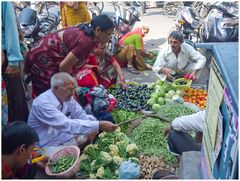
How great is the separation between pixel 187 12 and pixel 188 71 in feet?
9.60

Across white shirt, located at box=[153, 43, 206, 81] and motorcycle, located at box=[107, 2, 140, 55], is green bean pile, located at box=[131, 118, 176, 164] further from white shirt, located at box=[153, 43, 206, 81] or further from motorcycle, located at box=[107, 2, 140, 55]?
motorcycle, located at box=[107, 2, 140, 55]

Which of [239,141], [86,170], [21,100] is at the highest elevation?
[239,141]

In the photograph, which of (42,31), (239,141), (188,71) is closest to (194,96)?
(188,71)

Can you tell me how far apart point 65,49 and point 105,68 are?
1636 mm

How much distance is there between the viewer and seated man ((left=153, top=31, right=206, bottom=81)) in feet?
18.9

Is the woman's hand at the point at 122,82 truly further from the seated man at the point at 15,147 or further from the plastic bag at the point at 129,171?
the seated man at the point at 15,147

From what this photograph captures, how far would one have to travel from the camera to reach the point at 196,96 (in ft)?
17.8

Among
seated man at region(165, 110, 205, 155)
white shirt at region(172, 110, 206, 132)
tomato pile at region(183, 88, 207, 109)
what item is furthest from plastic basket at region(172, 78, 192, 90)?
white shirt at region(172, 110, 206, 132)

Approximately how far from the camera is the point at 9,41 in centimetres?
326

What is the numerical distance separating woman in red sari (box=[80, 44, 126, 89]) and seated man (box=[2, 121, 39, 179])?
9.05ft

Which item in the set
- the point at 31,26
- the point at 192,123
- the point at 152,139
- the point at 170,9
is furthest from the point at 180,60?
the point at 170,9

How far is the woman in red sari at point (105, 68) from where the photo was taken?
5523mm

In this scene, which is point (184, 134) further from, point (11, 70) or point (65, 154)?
point (11, 70)

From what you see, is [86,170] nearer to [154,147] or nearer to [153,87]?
[154,147]
